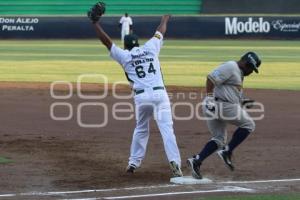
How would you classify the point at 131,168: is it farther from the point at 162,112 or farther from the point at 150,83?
the point at 150,83

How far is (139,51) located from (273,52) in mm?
23756

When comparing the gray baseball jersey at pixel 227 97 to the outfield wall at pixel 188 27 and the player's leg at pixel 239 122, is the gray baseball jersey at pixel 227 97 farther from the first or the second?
the outfield wall at pixel 188 27

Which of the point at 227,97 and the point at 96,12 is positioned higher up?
the point at 96,12

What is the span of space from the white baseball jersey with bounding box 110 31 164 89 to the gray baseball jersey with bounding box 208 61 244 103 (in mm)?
757

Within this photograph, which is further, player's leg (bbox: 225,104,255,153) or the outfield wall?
the outfield wall

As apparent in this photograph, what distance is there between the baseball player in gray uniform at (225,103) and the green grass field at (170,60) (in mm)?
11494

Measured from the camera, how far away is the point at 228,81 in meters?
9.28

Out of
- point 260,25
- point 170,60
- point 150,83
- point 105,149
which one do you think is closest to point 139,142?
point 150,83

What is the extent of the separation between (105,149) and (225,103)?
326 centimetres

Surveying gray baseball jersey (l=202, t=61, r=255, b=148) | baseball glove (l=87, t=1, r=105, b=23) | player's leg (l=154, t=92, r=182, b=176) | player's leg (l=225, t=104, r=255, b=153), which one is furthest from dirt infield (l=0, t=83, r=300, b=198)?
baseball glove (l=87, t=1, r=105, b=23)

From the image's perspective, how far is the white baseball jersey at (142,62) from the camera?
9.50 meters

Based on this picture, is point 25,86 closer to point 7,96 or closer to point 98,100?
point 7,96

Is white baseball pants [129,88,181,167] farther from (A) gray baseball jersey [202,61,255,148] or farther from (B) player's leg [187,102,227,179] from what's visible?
(A) gray baseball jersey [202,61,255,148]

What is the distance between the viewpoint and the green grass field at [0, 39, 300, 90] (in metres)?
23.3
